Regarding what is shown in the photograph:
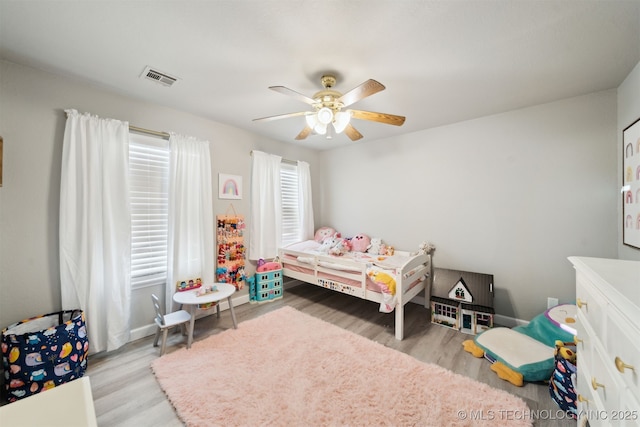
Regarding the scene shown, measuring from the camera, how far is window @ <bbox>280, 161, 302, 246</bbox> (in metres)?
3.87

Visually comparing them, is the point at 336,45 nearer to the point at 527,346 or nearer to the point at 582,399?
the point at 582,399

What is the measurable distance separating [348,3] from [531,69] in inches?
64.4

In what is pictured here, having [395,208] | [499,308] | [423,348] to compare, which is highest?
[395,208]

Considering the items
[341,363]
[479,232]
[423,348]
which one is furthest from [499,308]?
Result: [341,363]

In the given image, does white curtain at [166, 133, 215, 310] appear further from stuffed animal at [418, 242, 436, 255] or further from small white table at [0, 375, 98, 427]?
stuffed animal at [418, 242, 436, 255]

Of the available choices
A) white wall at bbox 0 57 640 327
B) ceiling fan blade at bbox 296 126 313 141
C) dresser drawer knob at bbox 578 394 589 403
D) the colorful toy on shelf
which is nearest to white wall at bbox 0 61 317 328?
white wall at bbox 0 57 640 327

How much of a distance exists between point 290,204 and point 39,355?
3000 millimetres

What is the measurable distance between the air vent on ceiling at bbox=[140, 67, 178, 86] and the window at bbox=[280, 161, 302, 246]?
192 cm

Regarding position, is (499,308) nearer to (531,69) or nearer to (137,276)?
(531,69)

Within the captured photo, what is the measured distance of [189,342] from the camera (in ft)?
7.11

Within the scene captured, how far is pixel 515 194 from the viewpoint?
260 cm

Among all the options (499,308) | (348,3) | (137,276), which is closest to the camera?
(348,3)

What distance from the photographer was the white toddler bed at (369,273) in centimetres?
242

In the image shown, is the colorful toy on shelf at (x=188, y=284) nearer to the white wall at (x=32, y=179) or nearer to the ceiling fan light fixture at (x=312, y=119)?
the white wall at (x=32, y=179)
